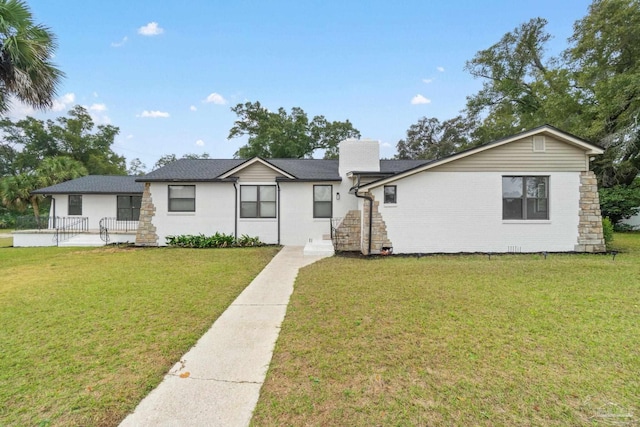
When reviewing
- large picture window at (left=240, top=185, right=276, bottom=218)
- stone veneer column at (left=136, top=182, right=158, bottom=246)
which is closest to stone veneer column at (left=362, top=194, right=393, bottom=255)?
large picture window at (left=240, top=185, right=276, bottom=218)

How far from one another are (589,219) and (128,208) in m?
20.8

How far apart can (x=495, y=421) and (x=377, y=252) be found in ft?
25.7

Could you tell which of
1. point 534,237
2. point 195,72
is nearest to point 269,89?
point 195,72

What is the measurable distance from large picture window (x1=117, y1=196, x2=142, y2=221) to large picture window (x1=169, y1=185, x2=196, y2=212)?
4.59 metres

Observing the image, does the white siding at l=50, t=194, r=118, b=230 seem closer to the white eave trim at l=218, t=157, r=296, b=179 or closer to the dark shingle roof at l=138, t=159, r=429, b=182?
the dark shingle roof at l=138, t=159, r=429, b=182

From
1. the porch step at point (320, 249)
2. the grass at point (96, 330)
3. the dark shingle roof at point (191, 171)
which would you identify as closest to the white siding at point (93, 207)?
the dark shingle roof at point (191, 171)

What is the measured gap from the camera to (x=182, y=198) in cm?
1266

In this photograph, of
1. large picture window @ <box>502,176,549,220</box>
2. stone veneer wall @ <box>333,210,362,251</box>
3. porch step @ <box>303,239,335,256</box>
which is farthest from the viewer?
stone veneer wall @ <box>333,210,362,251</box>

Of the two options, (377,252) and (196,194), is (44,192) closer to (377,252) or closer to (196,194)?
(196,194)

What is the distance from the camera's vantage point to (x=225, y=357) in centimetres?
320

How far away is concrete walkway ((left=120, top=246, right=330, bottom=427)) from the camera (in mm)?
2256

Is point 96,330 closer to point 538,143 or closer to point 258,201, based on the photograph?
point 258,201

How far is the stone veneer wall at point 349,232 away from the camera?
11852 millimetres

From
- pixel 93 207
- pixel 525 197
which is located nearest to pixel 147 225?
pixel 93 207
